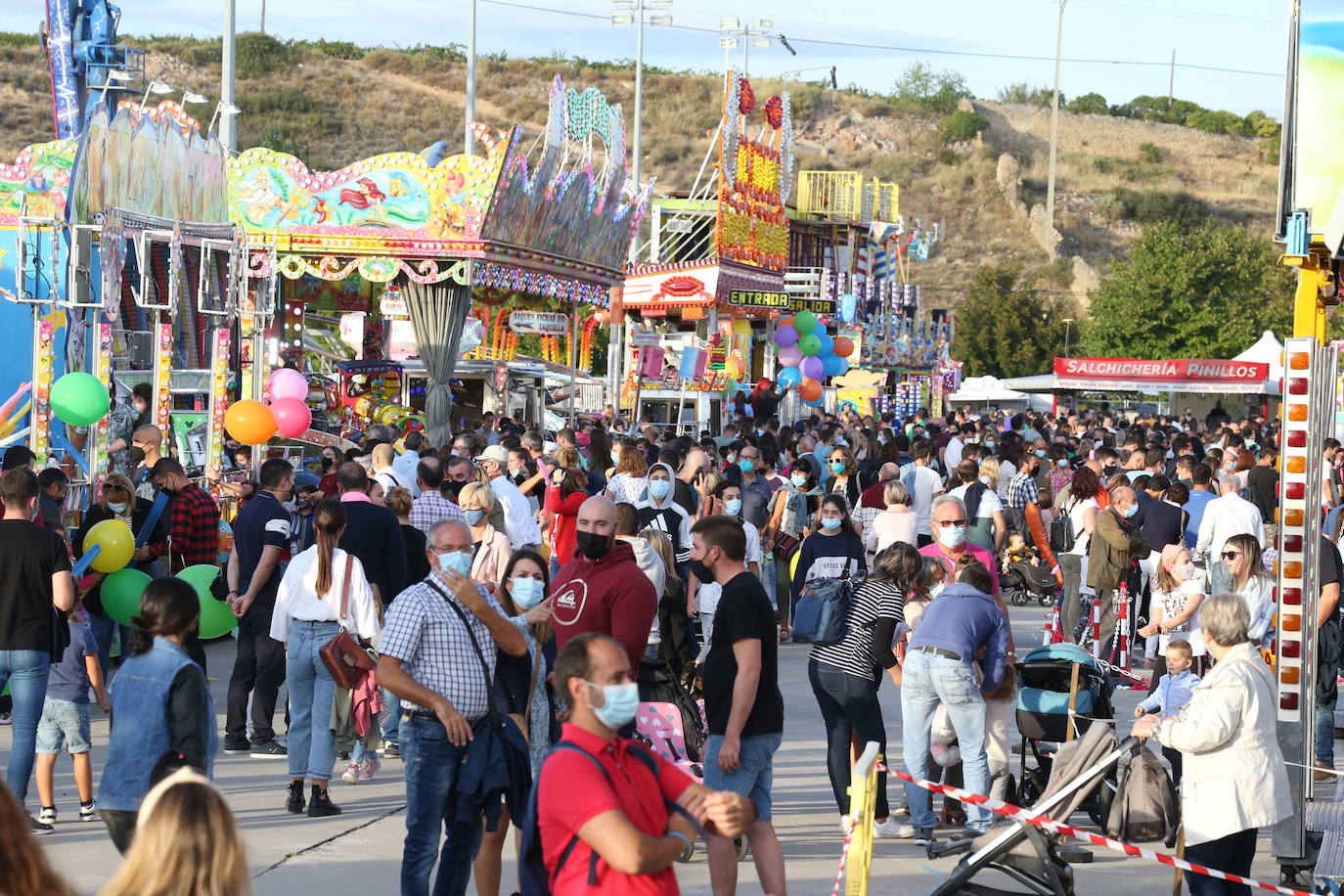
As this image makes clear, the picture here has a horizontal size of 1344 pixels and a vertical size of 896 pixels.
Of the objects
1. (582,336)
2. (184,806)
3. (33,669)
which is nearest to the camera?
(184,806)

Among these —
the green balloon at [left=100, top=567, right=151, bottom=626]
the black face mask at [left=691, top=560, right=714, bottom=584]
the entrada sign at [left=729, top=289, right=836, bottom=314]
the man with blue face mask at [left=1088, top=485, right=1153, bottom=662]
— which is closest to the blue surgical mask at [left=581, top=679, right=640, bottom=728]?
the black face mask at [left=691, top=560, right=714, bottom=584]

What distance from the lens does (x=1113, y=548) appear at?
11094mm

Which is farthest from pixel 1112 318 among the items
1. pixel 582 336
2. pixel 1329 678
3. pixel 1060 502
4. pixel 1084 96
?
pixel 1084 96

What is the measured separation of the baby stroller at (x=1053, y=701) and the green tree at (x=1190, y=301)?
47.8 m

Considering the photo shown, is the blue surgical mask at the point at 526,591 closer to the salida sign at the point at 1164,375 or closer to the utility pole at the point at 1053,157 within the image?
the salida sign at the point at 1164,375

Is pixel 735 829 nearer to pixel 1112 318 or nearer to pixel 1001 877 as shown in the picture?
pixel 1001 877

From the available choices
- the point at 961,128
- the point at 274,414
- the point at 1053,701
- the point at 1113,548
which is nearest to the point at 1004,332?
the point at 961,128

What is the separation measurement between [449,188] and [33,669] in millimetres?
13801

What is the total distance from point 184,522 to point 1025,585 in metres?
9.44

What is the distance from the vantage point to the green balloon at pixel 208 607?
8820 millimetres

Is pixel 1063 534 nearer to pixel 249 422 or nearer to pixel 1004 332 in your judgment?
pixel 249 422

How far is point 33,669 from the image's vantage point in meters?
6.64

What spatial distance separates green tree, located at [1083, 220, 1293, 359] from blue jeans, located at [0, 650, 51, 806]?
166 ft

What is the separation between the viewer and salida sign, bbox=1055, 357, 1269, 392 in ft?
118
